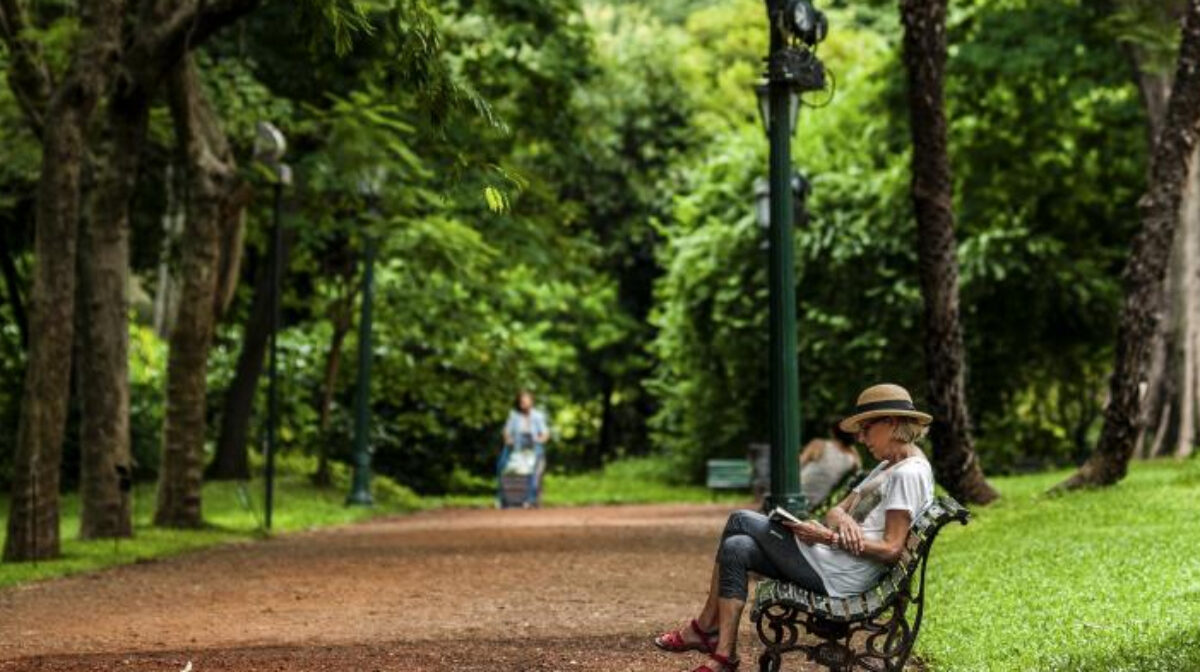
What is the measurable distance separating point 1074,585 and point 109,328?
37.3ft

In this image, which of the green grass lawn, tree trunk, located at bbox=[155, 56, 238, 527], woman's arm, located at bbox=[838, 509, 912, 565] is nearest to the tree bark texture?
tree trunk, located at bbox=[155, 56, 238, 527]

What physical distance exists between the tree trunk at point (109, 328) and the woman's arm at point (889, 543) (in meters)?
12.8

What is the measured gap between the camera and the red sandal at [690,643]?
9266mm

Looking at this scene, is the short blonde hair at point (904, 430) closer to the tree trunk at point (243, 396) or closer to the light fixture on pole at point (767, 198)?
the light fixture on pole at point (767, 198)

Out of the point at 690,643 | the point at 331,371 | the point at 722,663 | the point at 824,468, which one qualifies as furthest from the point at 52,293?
the point at 331,371

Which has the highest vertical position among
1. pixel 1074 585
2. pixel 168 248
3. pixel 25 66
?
pixel 168 248

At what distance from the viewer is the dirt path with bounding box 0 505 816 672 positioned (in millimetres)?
10633

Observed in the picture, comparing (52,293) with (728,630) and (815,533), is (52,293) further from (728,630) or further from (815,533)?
(815,533)

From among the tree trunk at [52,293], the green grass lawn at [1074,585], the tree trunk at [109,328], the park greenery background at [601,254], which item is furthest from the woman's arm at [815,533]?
the tree trunk at [109,328]

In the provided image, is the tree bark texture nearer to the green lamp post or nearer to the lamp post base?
the lamp post base

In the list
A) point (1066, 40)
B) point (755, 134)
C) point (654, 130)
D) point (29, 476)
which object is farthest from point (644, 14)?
point (29, 476)

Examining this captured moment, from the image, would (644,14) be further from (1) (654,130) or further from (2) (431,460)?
(2) (431,460)

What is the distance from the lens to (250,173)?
82.8 ft

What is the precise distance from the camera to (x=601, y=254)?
1307 inches
